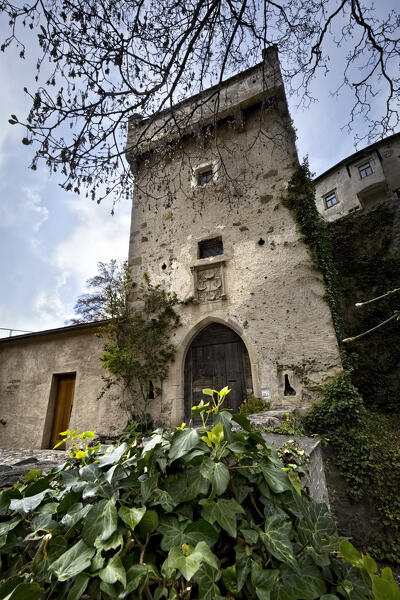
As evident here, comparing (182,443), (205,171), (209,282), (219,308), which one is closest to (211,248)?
(209,282)

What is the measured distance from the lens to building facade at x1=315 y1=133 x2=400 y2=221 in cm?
1733

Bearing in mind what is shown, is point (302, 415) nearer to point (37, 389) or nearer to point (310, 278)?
point (310, 278)

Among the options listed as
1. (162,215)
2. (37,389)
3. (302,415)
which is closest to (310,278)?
(302,415)

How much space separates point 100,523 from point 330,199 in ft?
77.0

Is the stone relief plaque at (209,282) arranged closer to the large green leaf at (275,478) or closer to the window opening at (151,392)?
the window opening at (151,392)

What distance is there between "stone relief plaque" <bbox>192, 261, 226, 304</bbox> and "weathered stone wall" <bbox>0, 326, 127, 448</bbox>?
2554 millimetres

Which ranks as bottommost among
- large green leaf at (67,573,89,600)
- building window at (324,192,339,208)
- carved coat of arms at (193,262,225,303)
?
large green leaf at (67,573,89,600)

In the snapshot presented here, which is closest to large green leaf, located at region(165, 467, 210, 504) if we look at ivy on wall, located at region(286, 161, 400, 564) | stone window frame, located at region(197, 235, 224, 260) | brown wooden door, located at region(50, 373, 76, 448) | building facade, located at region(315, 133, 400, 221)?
ivy on wall, located at region(286, 161, 400, 564)

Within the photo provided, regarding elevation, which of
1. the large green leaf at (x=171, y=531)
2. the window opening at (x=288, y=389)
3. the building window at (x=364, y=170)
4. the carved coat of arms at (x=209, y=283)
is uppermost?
the building window at (x=364, y=170)

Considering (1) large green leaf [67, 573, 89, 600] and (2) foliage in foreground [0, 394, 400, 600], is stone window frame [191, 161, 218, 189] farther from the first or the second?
(1) large green leaf [67, 573, 89, 600]

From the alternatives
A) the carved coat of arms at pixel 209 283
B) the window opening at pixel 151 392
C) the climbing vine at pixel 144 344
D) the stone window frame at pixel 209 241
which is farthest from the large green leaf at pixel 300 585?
the stone window frame at pixel 209 241

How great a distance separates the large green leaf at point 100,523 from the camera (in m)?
0.55

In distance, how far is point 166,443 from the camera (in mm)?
769

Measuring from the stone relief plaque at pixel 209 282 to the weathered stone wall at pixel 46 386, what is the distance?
2.55 metres
